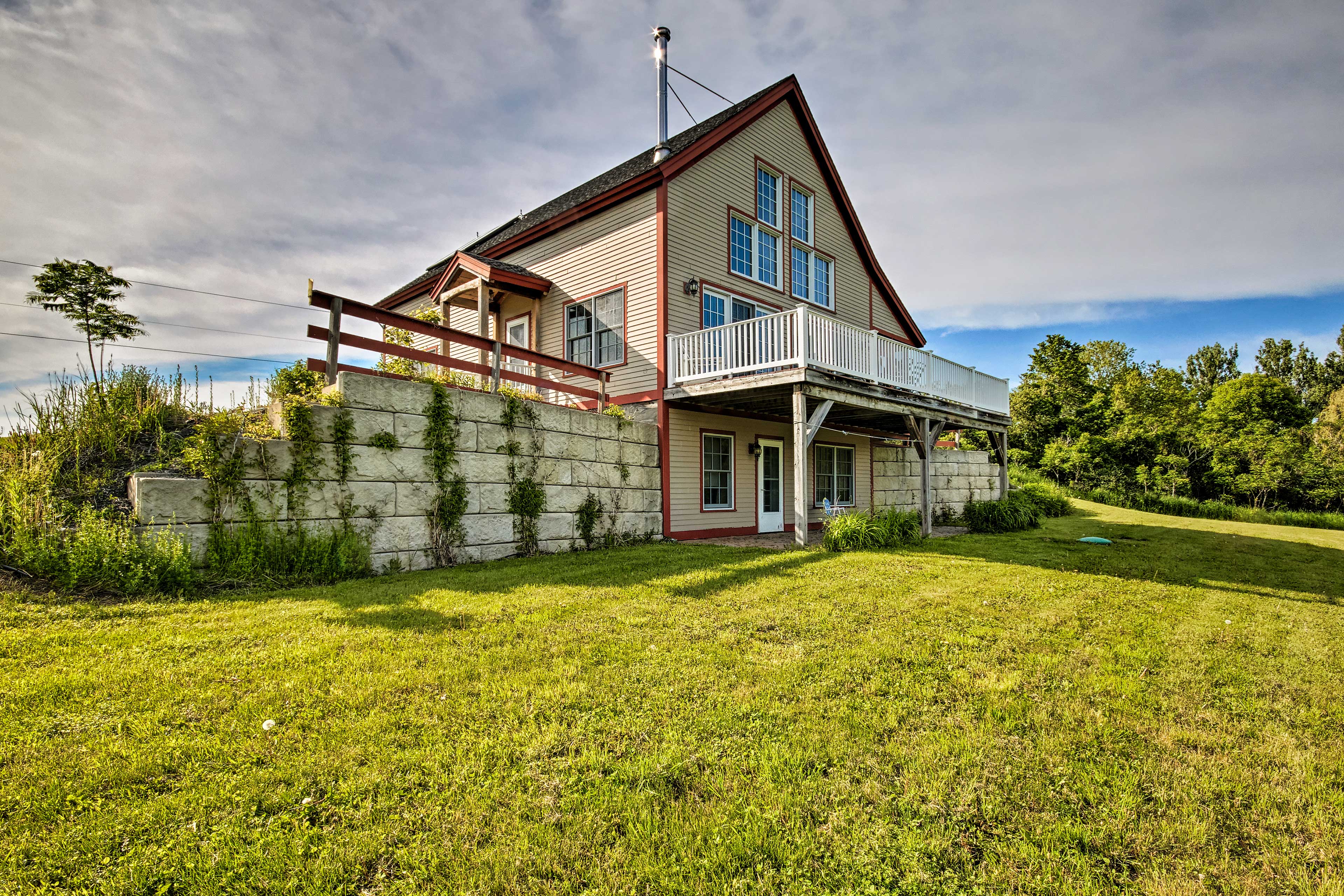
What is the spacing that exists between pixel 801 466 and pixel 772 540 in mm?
2307

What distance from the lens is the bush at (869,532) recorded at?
901 cm

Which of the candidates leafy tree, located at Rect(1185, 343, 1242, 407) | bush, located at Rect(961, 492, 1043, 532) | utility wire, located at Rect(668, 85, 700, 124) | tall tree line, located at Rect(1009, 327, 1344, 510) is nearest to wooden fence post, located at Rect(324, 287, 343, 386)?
utility wire, located at Rect(668, 85, 700, 124)

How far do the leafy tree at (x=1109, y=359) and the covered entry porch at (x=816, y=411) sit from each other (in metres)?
30.4

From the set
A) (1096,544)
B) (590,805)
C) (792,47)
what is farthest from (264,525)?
(1096,544)

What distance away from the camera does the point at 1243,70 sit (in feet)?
30.1

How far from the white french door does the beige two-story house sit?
0.05 metres

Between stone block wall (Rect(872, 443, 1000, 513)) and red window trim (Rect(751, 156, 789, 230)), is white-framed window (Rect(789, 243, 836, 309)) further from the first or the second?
stone block wall (Rect(872, 443, 1000, 513))

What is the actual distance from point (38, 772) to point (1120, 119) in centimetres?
1510

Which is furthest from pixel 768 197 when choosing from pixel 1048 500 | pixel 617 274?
pixel 1048 500

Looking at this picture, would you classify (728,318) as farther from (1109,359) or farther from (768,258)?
(1109,359)

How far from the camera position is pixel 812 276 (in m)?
14.6

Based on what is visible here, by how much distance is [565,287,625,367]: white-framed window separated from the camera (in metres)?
11.6

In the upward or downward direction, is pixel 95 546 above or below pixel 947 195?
below

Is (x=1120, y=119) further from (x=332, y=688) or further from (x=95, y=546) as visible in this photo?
(x=95, y=546)
